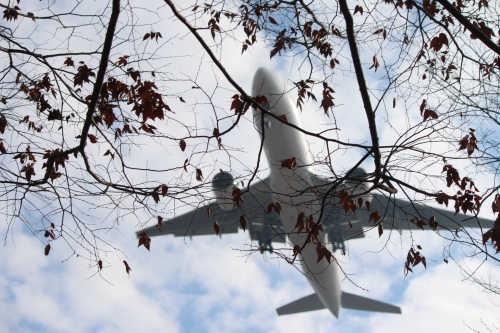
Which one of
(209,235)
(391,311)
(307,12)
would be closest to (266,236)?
(209,235)

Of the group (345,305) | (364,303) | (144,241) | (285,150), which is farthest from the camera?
(345,305)

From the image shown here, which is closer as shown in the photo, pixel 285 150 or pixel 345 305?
pixel 285 150

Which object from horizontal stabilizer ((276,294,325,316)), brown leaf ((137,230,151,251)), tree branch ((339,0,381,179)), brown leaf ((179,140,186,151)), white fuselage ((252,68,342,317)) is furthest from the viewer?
horizontal stabilizer ((276,294,325,316))

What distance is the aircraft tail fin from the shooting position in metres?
32.9

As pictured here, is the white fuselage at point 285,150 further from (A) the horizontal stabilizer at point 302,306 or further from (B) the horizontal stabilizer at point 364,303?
(A) the horizontal stabilizer at point 302,306

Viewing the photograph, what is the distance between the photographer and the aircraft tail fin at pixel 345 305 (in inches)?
1294

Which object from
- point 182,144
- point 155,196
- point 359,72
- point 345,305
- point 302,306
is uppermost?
point 302,306

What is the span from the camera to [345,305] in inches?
1313

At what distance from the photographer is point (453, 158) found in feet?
16.2

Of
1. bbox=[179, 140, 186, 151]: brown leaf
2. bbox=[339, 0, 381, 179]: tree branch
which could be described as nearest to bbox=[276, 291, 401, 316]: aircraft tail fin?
bbox=[179, 140, 186, 151]: brown leaf

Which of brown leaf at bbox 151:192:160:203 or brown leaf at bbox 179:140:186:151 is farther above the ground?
brown leaf at bbox 179:140:186:151

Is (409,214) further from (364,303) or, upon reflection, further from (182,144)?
(364,303)

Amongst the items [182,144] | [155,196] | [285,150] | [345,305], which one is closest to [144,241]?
[155,196]

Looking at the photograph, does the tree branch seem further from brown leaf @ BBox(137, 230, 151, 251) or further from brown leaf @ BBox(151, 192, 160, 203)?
brown leaf @ BBox(137, 230, 151, 251)
